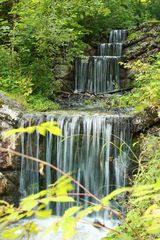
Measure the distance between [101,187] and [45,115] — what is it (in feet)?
5.61

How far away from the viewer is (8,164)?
658 centimetres

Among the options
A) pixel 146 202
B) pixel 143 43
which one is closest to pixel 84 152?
pixel 146 202

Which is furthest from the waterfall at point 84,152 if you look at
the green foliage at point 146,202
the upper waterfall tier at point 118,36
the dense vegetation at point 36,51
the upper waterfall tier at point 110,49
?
the upper waterfall tier at point 118,36

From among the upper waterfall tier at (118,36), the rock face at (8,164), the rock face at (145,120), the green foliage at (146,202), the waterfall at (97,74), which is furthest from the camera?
the upper waterfall tier at (118,36)

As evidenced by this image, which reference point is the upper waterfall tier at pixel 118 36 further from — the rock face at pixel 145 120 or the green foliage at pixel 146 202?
the green foliage at pixel 146 202

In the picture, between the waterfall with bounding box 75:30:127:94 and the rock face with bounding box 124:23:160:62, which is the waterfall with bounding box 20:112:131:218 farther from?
the rock face with bounding box 124:23:160:62

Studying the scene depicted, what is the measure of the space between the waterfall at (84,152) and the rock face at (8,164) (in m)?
0.15

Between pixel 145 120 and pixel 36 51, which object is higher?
pixel 36 51

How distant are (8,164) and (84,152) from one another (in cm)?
141

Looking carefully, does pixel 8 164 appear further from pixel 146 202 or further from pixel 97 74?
pixel 97 74

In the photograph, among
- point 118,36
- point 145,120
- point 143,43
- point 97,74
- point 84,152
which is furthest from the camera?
point 118,36

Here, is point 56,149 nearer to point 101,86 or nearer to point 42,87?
point 42,87

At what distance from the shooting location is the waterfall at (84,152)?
6.33 meters

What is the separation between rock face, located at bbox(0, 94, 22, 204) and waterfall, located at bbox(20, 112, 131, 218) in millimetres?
153
